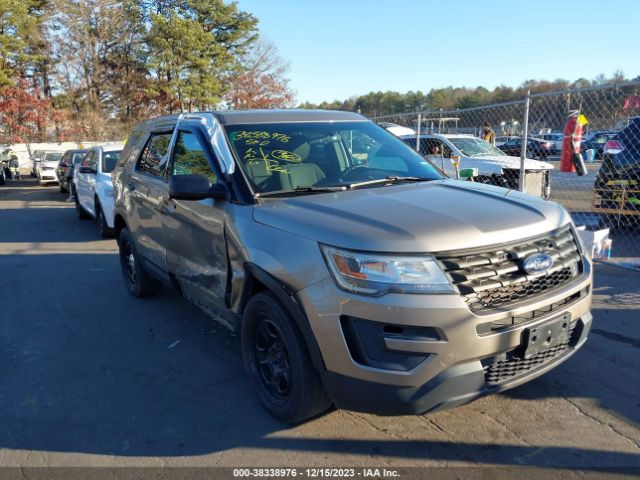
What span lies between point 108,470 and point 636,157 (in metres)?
9.53

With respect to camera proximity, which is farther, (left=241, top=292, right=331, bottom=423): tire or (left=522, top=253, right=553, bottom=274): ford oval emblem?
(left=241, top=292, right=331, bottom=423): tire

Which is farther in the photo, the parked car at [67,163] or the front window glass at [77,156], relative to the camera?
the parked car at [67,163]

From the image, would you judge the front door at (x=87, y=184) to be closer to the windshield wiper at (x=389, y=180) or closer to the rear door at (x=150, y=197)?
the rear door at (x=150, y=197)

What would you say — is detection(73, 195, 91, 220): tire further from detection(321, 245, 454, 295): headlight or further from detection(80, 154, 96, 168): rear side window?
detection(321, 245, 454, 295): headlight

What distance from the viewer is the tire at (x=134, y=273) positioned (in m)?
5.61

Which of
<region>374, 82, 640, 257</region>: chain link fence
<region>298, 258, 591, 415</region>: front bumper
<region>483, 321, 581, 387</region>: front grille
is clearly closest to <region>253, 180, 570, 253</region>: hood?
<region>298, 258, 591, 415</region>: front bumper

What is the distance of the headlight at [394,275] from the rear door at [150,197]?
238 cm

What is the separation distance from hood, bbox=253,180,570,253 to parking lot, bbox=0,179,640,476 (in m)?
1.20

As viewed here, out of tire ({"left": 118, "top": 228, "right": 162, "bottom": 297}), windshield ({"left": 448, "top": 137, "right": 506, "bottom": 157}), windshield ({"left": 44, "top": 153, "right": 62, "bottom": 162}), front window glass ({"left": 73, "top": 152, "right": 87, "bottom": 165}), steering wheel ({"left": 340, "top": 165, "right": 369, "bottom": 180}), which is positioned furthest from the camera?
windshield ({"left": 44, "top": 153, "right": 62, "bottom": 162})

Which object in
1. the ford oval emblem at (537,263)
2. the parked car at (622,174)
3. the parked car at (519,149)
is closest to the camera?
the ford oval emblem at (537,263)

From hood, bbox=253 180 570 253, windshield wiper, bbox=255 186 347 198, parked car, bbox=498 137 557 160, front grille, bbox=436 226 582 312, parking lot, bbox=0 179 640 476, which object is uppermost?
windshield wiper, bbox=255 186 347 198

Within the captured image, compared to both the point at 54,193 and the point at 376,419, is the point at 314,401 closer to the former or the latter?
the point at 376,419

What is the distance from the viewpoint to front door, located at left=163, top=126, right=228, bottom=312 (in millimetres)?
3623

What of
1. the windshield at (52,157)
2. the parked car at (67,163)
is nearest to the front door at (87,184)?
the parked car at (67,163)
